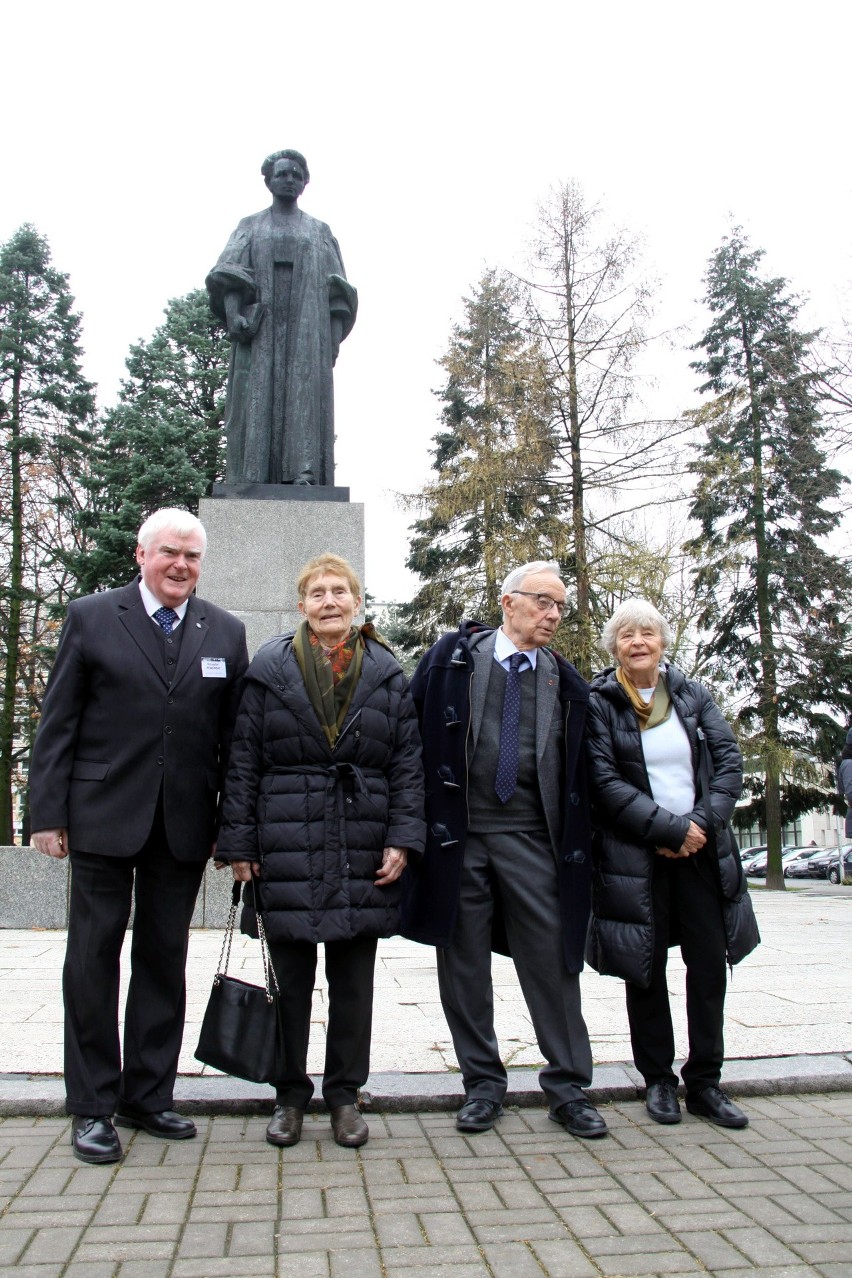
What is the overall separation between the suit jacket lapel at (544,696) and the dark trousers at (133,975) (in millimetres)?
1276

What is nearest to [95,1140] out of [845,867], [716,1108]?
[716,1108]

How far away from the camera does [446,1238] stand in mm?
2893

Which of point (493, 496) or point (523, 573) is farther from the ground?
point (493, 496)

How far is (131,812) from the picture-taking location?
374cm

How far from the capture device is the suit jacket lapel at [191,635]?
154 inches

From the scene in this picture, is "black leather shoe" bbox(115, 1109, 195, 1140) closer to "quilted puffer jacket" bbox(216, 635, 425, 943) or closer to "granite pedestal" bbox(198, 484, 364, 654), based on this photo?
"quilted puffer jacket" bbox(216, 635, 425, 943)

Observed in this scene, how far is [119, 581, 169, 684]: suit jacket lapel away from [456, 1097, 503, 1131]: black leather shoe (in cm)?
178

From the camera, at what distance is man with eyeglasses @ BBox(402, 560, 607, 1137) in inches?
155

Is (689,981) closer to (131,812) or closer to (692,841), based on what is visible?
(692,841)

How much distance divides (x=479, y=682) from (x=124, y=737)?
1.28m

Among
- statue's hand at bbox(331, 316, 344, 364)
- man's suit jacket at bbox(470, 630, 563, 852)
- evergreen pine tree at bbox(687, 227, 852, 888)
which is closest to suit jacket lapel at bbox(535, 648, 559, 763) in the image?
man's suit jacket at bbox(470, 630, 563, 852)

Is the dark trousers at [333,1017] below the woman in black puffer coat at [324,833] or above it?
below

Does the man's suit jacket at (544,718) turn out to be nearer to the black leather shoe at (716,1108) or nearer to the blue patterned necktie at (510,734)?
the blue patterned necktie at (510,734)

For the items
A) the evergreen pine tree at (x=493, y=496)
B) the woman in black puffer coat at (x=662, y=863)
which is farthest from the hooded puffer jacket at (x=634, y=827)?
the evergreen pine tree at (x=493, y=496)
